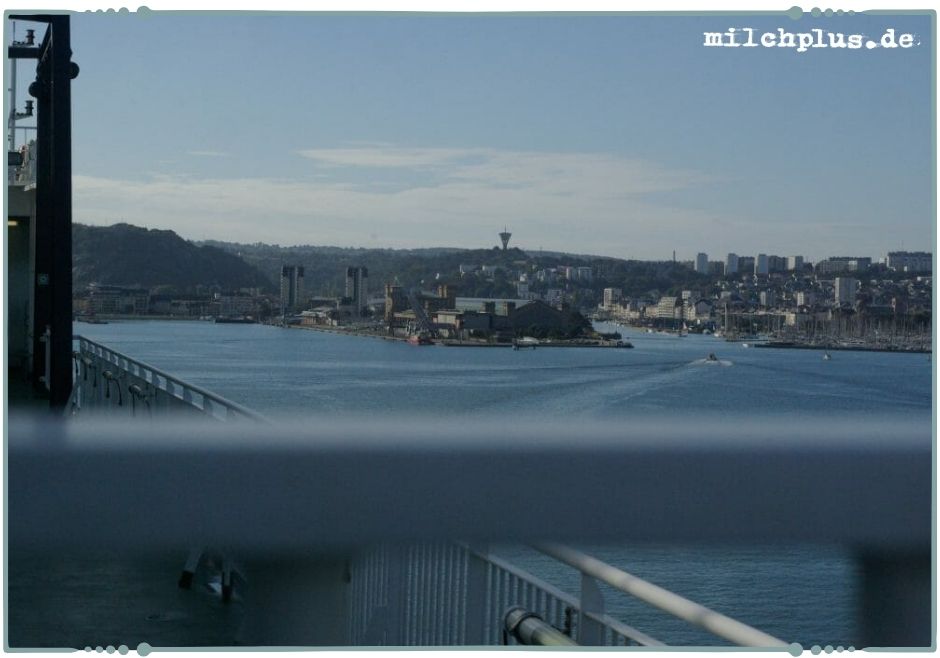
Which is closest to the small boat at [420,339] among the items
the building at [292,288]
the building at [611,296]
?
the building at [292,288]

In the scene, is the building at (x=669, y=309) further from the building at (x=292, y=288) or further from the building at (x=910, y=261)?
the building at (x=292, y=288)

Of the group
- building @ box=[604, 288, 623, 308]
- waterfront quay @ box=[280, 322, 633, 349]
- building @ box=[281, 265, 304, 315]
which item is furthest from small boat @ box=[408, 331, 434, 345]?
building @ box=[604, 288, 623, 308]

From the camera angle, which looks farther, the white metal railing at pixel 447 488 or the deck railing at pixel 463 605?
the deck railing at pixel 463 605

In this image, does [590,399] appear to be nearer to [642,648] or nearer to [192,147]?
[642,648]

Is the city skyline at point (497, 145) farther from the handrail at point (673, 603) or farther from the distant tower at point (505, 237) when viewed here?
the handrail at point (673, 603)

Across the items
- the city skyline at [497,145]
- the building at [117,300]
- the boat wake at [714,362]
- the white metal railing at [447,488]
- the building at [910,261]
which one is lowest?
the boat wake at [714,362]

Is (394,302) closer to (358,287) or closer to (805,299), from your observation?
(358,287)

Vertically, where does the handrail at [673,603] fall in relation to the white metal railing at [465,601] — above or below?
above

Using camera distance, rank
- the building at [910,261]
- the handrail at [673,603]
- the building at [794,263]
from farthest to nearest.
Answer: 1. the building at [794,263]
2. the building at [910,261]
3. the handrail at [673,603]

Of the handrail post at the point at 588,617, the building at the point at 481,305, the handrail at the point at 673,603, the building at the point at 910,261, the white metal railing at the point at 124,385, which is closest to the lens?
the handrail at the point at 673,603
